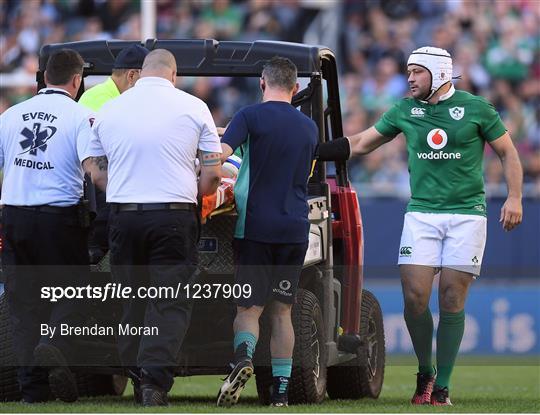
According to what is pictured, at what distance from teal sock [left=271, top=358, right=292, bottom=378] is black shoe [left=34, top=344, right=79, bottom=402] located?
1.14 meters

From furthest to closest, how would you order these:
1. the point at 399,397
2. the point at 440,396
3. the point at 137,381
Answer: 1. the point at 399,397
2. the point at 440,396
3. the point at 137,381

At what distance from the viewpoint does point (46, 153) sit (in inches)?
338

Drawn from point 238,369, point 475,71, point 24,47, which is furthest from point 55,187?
point 475,71

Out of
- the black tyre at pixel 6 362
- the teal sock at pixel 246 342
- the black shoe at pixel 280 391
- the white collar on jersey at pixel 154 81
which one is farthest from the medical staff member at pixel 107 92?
the black shoe at pixel 280 391

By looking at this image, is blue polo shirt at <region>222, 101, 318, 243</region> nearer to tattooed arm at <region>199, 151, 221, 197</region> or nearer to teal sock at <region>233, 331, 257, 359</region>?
tattooed arm at <region>199, 151, 221, 197</region>

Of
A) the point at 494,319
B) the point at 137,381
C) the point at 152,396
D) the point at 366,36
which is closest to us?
the point at 152,396

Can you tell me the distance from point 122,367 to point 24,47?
986cm

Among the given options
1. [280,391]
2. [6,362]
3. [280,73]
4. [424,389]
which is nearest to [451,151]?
[280,73]

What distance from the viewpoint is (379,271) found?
54.3 feet

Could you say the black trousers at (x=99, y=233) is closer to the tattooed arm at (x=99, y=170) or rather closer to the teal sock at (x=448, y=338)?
the tattooed arm at (x=99, y=170)

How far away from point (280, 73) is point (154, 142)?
2.90ft

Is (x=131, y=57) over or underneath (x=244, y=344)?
over

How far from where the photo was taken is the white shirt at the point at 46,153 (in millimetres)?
8562

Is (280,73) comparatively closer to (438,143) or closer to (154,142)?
(154,142)
